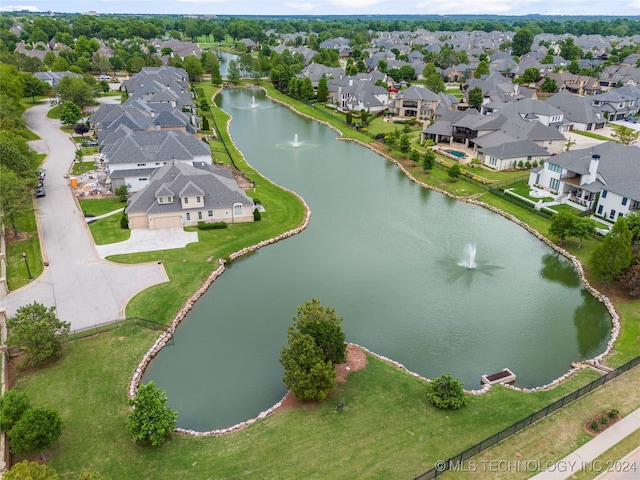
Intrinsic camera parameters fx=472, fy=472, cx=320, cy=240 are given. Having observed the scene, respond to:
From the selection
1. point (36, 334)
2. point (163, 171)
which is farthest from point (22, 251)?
point (36, 334)

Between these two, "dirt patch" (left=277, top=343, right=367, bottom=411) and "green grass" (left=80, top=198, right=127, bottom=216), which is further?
"green grass" (left=80, top=198, right=127, bottom=216)

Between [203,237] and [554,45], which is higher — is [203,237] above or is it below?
below

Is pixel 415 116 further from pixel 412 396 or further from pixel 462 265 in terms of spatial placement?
pixel 412 396

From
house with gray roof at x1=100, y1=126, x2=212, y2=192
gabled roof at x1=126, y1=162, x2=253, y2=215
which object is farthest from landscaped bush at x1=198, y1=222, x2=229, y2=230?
house with gray roof at x1=100, y1=126, x2=212, y2=192

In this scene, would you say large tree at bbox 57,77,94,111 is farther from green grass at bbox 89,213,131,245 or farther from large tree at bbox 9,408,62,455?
large tree at bbox 9,408,62,455

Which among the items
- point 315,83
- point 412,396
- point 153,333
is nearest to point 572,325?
point 412,396

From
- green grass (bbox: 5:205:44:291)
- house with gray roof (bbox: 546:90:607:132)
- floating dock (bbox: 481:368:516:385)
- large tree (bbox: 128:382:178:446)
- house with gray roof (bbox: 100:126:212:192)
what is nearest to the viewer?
large tree (bbox: 128:382:178:446)
